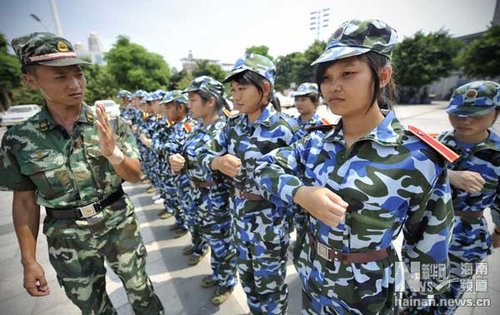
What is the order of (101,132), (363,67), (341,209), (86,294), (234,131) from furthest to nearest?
(234,131) → (86,294) → (101,132) → (363,67) → (341,209)

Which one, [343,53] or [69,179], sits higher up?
[343,53]

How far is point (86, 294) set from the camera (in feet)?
6.04

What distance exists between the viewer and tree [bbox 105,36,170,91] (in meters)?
29.7

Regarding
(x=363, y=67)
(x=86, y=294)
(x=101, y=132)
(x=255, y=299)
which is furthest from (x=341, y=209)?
(x=86, y=294)

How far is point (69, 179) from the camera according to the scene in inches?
67.7

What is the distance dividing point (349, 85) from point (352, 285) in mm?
1022

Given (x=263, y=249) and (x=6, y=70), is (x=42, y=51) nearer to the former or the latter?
(x=263, y=249)

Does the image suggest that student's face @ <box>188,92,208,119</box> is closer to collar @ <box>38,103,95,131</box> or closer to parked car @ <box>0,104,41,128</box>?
collar @ <box>38,103,95,131</box>

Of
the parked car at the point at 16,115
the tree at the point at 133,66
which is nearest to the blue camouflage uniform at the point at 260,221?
the parked car at the point at 16,115

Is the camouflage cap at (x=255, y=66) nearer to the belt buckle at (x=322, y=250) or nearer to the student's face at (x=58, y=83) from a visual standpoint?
the student's face at (x=58, y=83)

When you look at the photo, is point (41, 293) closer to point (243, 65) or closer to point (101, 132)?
point (101, 132)

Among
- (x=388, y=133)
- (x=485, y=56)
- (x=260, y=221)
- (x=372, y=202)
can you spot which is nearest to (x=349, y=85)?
(x=388, y=133)

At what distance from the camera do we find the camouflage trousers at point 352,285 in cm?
119

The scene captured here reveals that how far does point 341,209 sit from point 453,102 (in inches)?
67.9
